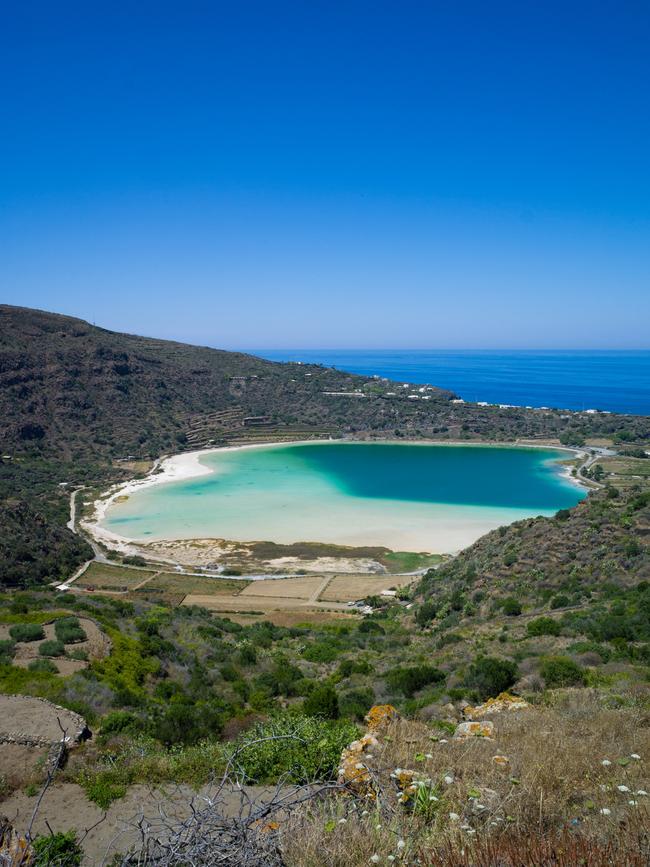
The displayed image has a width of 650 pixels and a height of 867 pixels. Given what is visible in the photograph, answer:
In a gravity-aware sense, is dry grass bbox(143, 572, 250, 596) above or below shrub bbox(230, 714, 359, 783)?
below

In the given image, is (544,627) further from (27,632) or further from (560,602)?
(27,632)

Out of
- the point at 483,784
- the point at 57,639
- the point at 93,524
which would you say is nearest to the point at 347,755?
the point at 483,784

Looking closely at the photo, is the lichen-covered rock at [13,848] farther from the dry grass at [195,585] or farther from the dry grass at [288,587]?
the dry grass at [195,585]

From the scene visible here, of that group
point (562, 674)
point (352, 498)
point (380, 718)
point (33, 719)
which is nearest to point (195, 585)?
point (352, 498)

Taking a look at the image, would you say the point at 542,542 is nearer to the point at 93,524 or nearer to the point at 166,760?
the point at 166,760

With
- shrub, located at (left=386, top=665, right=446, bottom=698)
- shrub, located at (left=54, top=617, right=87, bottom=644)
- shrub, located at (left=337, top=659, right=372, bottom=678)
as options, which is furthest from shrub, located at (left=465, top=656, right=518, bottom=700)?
shrub, located at (left=54, top=617, right=87, bottom=644)

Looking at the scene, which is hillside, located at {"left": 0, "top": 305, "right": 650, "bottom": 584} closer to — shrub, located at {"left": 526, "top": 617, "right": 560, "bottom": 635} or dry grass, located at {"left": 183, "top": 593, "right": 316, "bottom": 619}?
dry grass, located at {"left": 183, "top": 593, "right": 316, "bottom": 619}
